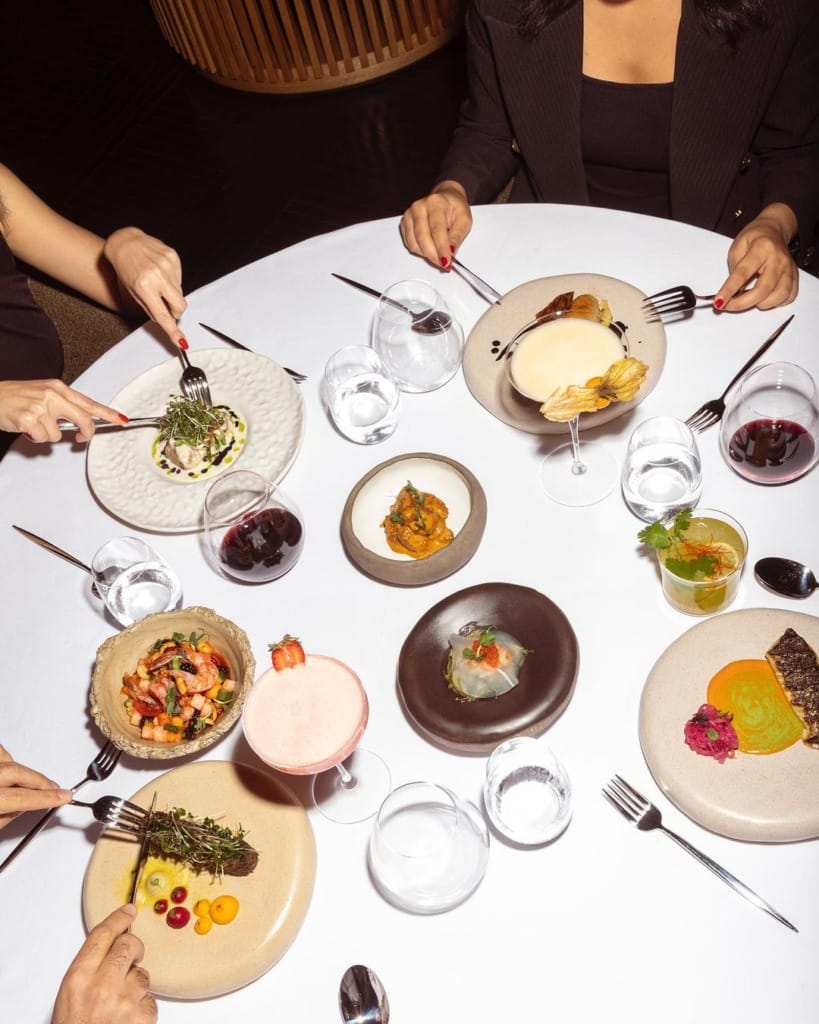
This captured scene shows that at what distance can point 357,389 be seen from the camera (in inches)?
79.8

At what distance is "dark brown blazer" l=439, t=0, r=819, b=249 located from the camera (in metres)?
2.17

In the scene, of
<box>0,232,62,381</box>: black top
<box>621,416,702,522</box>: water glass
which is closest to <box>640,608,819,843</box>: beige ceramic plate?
<box>621,416,702,522</box>: water glass

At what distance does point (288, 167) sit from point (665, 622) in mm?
3804

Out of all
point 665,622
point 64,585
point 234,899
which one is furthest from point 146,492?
point 665,622

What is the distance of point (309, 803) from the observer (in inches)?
61.6

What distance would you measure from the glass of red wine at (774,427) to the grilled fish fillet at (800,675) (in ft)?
1.19

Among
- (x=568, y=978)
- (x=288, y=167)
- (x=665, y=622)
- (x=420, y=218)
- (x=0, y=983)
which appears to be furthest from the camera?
(x=288, y=167)

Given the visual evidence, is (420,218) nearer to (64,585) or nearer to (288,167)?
(64,585)

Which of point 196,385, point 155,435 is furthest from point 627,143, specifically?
point 155,435

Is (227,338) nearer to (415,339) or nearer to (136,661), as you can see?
(415,339)

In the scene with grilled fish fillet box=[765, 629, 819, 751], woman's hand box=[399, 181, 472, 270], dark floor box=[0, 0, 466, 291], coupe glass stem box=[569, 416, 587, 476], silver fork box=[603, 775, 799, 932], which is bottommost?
silver fork box=[603, 775, 799, 932]

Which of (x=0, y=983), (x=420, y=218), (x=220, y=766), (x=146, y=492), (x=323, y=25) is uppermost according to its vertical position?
(x=323, y=25)

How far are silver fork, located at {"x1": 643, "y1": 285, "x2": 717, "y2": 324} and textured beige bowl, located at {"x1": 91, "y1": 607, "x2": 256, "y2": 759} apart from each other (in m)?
1.08

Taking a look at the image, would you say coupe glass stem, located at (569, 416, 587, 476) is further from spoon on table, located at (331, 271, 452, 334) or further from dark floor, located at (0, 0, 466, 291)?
dark floor, located at (0, 0, 466, 291)
